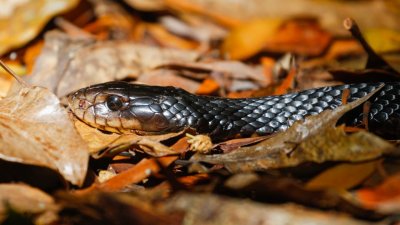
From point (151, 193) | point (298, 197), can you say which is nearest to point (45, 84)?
point (151, 193)

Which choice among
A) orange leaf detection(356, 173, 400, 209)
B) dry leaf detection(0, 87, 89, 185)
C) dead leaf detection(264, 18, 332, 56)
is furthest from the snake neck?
dead leaf detection(264, 18, 332, 56)

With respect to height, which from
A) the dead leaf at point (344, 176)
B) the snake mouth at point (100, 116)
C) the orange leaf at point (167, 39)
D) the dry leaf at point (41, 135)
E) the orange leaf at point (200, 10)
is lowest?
the snake mouth at point (100, 116)

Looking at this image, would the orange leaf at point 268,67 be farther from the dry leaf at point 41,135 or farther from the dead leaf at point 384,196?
the dead leaf at point 384,196

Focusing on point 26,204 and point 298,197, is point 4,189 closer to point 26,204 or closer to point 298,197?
point 26,204

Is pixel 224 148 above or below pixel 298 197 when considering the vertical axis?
below

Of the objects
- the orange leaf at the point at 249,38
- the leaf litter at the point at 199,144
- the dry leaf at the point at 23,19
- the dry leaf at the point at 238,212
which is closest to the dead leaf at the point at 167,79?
the leaf litter at the point at 199,144

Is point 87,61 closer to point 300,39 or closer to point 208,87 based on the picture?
point 208,87

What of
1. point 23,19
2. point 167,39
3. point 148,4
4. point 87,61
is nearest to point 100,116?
point 87,61
